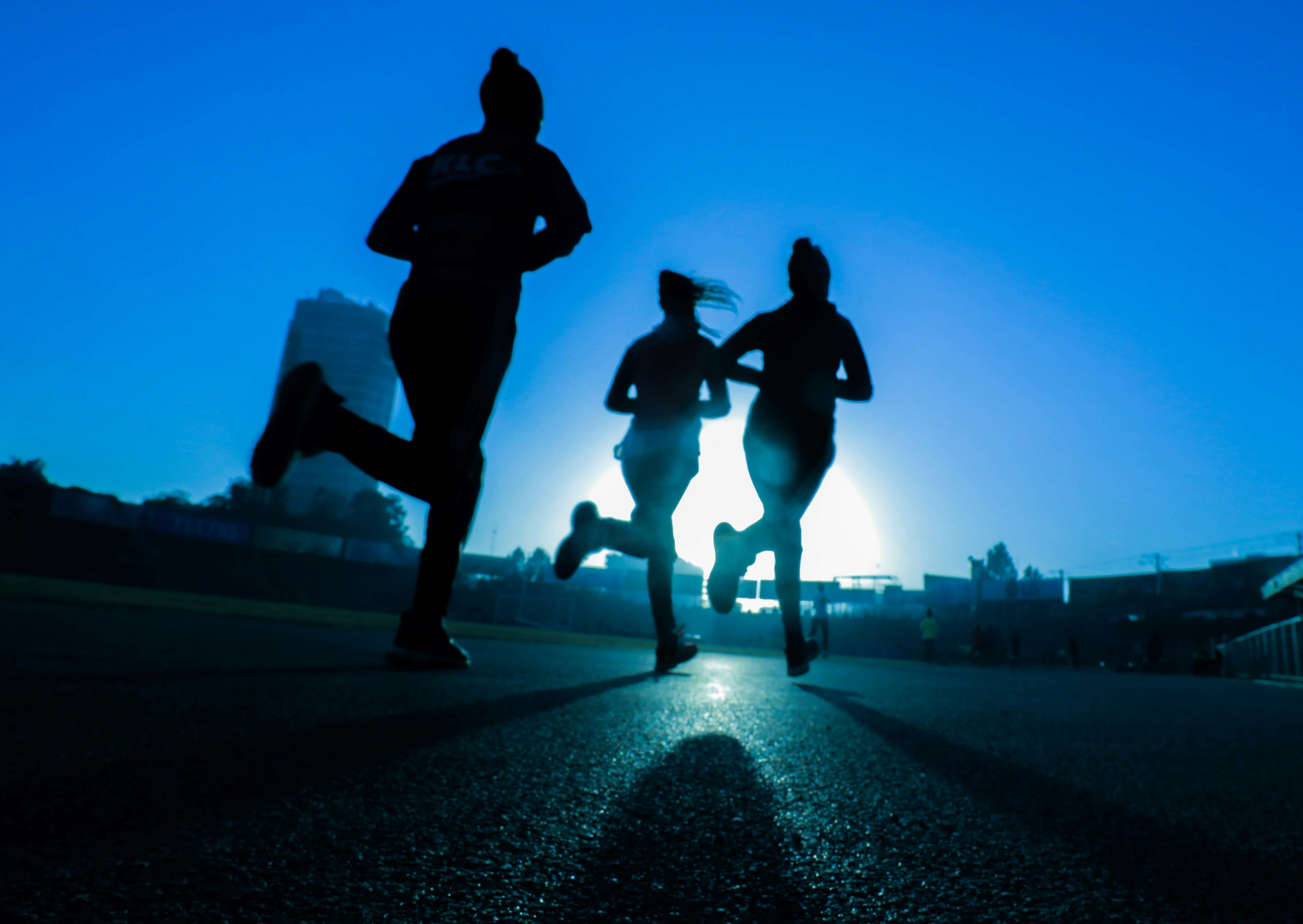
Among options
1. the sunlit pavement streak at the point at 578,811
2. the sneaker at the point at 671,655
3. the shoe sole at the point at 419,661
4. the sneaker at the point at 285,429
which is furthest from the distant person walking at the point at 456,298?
the sneaker at the point at 671,655

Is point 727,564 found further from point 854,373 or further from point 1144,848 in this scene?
point 1144,848

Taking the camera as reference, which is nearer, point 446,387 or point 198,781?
point 198,781

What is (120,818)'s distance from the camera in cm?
88

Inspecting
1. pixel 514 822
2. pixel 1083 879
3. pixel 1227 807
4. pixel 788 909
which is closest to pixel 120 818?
pixel 514 822

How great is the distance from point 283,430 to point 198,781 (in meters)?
1.17

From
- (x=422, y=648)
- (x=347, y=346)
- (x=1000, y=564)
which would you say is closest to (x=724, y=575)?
(x=422, y=648)

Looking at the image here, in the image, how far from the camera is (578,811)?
42.8 inches

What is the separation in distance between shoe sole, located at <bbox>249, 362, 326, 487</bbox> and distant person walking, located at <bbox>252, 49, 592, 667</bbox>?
31 cm

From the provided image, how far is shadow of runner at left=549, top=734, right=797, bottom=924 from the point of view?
2.38ft

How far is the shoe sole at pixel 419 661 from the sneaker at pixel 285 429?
821 millimetres

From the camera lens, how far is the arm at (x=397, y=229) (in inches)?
111

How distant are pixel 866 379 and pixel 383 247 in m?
2.45

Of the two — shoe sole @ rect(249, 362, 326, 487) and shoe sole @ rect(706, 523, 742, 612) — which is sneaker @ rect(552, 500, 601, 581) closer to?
shoe sole @ rect(706, 523, 742, 612)

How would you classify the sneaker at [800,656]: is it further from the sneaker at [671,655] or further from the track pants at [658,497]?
the track pants at [658,497]
